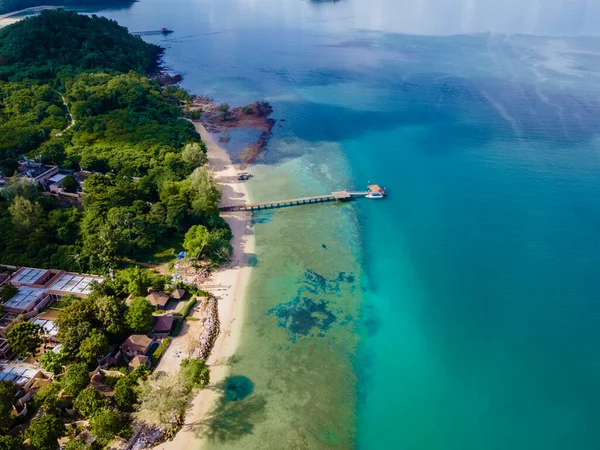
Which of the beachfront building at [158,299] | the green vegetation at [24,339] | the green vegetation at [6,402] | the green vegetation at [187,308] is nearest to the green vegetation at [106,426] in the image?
the green vegetation at [6,402]

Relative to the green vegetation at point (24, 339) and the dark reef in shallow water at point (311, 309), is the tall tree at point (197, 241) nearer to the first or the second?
the dark reef in shallow water at point (311, 309)

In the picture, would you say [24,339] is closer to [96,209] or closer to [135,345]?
[135,345]

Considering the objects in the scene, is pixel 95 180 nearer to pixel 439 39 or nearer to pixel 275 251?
pixel 275 251

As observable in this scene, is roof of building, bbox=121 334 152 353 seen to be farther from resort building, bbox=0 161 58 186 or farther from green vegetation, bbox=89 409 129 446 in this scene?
resort building, bbox=0 161 58 186

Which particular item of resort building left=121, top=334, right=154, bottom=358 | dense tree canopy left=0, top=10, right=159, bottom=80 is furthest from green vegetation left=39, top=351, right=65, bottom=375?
dense tree canopy left=0, top=10, right=159, bottom=80

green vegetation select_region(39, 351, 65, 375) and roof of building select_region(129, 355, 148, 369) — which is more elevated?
green vegetation select_region(39, 351, 65, 375)
